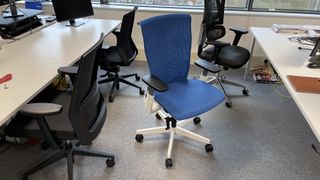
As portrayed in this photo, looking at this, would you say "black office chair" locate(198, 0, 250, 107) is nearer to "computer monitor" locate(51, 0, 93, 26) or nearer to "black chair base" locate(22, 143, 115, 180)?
"computer monitor" locate(51, 0, 93, 26)

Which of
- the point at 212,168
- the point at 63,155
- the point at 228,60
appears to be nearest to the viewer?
the point at 63,155

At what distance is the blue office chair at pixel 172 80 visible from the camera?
186 centimetres

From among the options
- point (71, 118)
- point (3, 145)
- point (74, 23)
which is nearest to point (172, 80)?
point (71, 118)

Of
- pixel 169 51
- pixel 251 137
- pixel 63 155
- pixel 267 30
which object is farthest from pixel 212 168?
pixel 267 30

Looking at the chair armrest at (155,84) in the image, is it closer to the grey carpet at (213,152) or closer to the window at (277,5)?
the grey carpet at (213,152)

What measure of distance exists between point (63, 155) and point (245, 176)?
1.36m

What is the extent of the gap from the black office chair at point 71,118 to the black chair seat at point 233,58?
4.69ft

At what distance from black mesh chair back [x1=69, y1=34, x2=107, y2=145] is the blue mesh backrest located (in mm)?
452

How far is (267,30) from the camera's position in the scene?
287cm

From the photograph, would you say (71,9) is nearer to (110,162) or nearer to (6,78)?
(6,78)

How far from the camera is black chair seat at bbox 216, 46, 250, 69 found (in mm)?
2666

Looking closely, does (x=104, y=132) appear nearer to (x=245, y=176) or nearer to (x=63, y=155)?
(x=63, y=155)

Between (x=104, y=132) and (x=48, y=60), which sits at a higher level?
(x=48, y=60)

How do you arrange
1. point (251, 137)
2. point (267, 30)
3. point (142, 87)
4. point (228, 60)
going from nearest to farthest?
point (251, 137) → point (228, 60) → point (267, 30) → point (142, 87)
